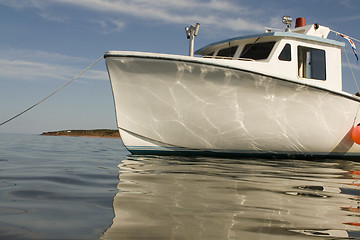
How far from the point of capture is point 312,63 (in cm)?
666

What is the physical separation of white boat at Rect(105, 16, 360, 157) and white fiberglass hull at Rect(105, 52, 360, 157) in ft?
0.06

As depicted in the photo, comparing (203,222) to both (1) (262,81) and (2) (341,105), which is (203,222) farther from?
(2) (341,105)

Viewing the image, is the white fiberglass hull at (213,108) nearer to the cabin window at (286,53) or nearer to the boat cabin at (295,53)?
the boat cabin at (295,53)

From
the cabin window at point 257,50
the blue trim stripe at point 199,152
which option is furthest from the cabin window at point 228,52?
the blue trim stripe at point 199,152

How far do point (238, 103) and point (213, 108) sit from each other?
45 cm

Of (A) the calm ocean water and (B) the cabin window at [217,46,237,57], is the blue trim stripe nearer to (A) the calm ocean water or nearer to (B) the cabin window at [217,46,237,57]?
(B) the cabin window at [217,46,237,57]

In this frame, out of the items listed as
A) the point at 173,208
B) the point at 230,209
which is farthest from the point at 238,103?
the point at 173,208

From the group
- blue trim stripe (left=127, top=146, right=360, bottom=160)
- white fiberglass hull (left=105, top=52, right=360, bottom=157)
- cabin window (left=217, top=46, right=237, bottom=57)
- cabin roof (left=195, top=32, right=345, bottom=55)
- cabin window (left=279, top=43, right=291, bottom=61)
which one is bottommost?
blue trim stripe (left=127, top=146, right=360, bottom=160)

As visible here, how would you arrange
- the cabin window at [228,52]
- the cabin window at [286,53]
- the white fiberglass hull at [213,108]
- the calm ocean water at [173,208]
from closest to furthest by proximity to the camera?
the calm ocean water at [173,208]
the white fiberglass hull at [213,108]
the cabin window at [286,53]
the cabin window at [228,52]

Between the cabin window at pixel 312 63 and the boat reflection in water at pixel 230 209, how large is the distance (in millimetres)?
3833

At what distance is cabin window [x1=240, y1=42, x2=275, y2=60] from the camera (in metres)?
6.49

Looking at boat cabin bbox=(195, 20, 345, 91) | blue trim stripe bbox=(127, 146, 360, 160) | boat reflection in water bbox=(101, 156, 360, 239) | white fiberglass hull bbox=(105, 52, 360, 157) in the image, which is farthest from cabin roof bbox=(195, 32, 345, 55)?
boat reflection in water bbox=(101, 156, 360, 239)

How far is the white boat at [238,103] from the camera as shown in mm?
5387

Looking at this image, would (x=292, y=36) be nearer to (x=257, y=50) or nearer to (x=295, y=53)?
(x=295, y=53)
